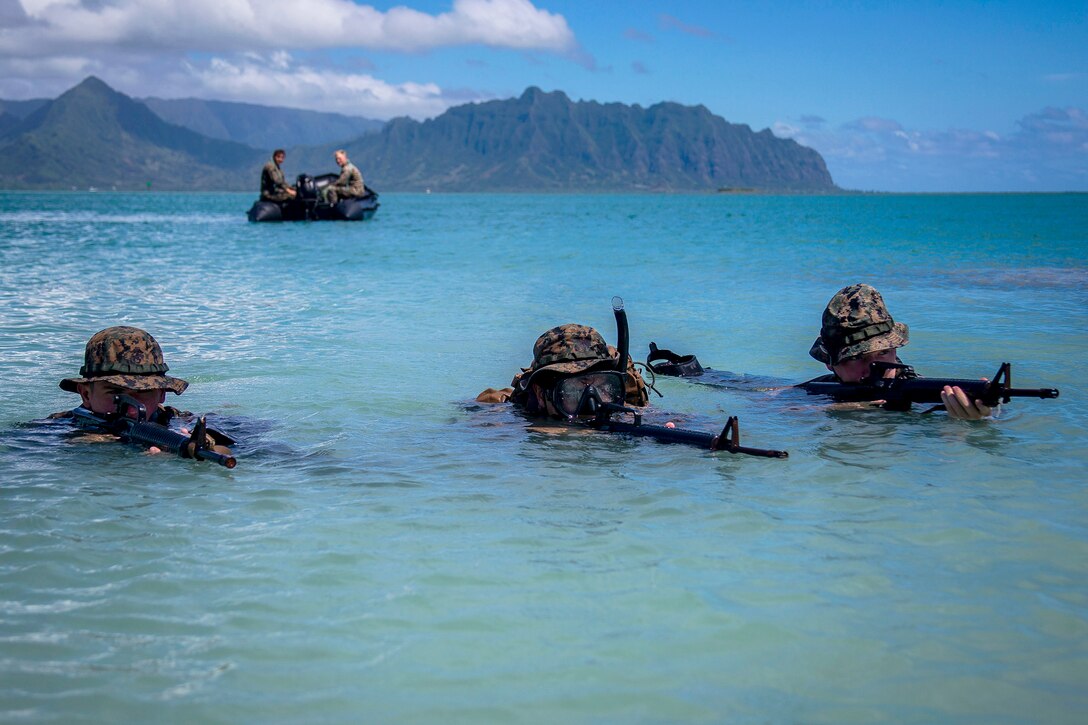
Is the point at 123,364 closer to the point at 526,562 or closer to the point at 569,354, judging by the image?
the point at 569,354

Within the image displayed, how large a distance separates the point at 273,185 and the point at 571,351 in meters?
34.9

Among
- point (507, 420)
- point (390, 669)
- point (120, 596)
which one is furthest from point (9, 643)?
point (507, 420)

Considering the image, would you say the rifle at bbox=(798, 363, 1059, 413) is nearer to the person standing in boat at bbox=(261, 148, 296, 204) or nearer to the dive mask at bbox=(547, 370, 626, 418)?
the dive mask at bbox=(547, 370, 626, 418)

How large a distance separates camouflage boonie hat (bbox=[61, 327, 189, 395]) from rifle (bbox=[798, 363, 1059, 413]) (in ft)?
15.4

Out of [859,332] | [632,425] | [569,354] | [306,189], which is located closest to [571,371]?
[569,354]

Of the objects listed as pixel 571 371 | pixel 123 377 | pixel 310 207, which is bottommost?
pixel 123 377

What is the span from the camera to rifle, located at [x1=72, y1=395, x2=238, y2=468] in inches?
216

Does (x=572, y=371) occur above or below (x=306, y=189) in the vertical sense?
below

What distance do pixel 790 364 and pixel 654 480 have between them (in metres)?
6.12

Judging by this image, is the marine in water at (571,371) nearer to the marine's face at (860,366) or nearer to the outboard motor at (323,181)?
the marine's face at (860,366)

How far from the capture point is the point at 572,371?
6.65 metres

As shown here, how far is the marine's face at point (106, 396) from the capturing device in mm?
6281

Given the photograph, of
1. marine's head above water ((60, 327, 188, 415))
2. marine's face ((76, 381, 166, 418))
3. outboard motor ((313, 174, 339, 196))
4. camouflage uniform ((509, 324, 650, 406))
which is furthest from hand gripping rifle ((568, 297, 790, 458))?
outboard motor ((313, 174, 339, 196))

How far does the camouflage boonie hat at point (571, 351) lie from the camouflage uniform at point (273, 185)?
3323cm
